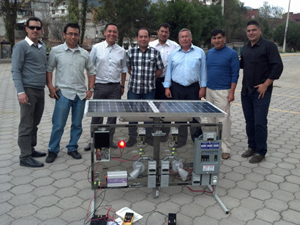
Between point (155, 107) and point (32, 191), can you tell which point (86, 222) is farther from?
point (155, 107)

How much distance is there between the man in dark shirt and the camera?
439 cm

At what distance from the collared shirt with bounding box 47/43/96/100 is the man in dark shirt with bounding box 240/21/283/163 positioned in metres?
2.46

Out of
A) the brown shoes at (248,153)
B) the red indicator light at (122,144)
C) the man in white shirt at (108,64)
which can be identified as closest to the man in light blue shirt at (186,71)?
the man in white shirt at (108,64)

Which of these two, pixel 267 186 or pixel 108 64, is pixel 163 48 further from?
pixel 267 186

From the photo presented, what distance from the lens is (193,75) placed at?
15.5ft

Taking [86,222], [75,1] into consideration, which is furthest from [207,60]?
[75,1]

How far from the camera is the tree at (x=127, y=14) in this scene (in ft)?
83.3

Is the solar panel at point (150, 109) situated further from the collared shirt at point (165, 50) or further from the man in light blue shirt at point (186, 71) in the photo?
the collared shirt at point (165, 50)

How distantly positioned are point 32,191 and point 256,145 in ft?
11.1

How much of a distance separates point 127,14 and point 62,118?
22.6m

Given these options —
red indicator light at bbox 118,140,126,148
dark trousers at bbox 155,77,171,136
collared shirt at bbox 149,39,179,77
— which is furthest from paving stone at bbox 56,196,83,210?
collared shirt at bbox 149,39,179,77

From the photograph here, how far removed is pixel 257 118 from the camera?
4578 millimetres

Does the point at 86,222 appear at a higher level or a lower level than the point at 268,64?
lower

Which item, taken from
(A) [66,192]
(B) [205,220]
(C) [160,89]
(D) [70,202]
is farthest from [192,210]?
(C) [160,89]
